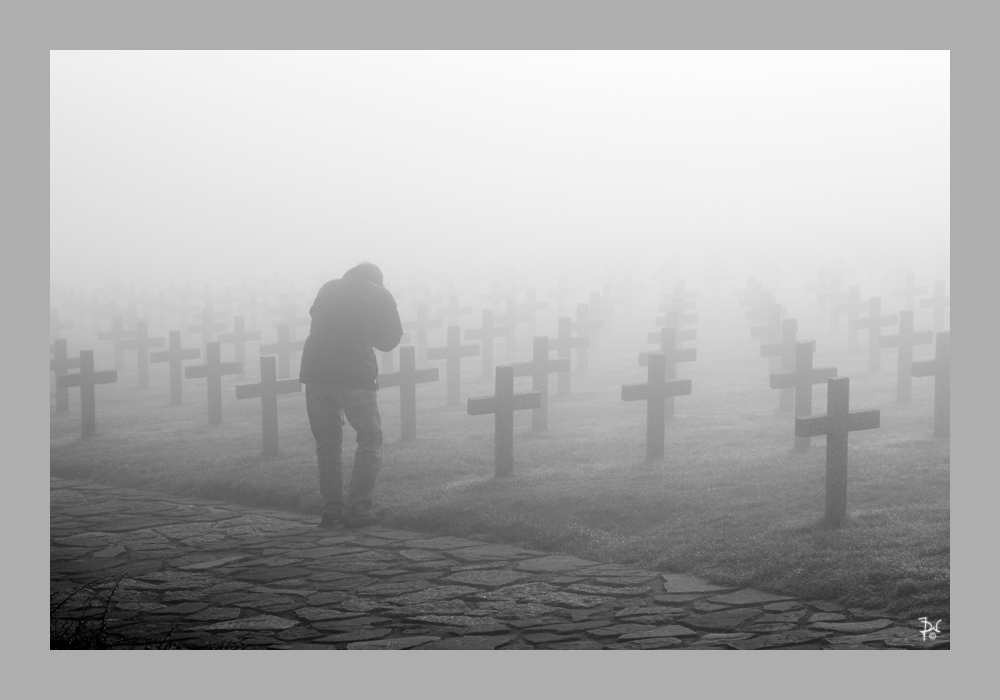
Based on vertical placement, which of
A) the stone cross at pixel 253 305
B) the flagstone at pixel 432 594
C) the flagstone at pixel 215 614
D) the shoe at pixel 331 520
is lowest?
the flagstone at pixel 215 614

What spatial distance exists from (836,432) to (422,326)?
9.83m

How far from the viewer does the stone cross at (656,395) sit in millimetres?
9742

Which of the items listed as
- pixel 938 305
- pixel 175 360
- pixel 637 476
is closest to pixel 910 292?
pixel 938 305

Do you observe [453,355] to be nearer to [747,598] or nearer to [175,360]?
[175,360]

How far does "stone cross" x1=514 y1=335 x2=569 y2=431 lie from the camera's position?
11.3 meters

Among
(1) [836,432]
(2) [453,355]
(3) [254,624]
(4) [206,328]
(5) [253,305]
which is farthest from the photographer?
(5) [253,305]

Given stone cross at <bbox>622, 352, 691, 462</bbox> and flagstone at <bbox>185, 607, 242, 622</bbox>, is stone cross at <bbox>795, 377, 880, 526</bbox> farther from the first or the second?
flagstone at <bbox>185, 607, 242, 622</bbox>

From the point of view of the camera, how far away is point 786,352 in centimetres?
1207

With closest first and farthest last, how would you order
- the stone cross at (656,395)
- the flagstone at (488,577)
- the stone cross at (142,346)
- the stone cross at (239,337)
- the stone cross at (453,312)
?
the flagstone at (488,577)
the stone cross at (656,395)
the stone cross at (142,346)
the stone cross at (239,337)
the stone cross at (453,312)

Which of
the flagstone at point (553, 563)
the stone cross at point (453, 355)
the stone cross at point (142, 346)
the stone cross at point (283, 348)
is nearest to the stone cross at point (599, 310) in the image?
the stone cross at point (283, 348)

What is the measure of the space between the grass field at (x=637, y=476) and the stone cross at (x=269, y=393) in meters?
0.19

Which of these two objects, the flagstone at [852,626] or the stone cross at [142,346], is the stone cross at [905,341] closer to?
the flagstone at [852,626]

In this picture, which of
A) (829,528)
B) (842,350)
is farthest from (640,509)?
(842,350)

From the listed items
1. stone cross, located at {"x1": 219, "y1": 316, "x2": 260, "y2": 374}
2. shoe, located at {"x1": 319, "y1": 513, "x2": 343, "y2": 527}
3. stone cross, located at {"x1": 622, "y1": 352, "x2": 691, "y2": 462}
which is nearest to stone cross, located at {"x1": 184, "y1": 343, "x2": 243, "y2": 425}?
stone cross, located at {"x1": 219, "y1": 316, "x2": 260, "y2": 374}
